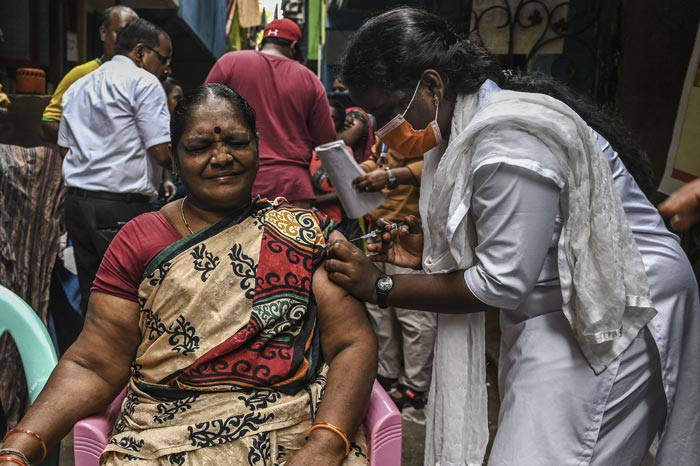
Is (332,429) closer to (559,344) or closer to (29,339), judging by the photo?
(559,344)

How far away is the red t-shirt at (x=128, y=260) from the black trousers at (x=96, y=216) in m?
1.68

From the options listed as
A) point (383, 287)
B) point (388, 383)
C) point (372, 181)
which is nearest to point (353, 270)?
point (383, 287)

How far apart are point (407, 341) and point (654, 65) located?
191 cm

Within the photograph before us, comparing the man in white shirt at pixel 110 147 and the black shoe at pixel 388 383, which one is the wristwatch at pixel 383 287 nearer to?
the man in white shirt at pixel 110 147

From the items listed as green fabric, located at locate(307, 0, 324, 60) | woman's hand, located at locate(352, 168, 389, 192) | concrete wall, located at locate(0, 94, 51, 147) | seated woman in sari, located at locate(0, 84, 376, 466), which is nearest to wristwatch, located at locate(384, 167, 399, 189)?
woman's hand, located at locate(352, 168, 389, 192)

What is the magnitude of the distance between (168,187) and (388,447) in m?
3.17

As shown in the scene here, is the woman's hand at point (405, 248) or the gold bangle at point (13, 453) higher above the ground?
the woman's hand at point (405, 248)

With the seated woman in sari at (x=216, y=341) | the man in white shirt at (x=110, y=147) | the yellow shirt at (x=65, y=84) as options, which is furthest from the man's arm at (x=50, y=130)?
the seated woman in sari at (x=216, y=341)

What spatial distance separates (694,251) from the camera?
9.59 ft

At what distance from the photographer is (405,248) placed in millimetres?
1970

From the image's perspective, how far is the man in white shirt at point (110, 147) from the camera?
3387 mm

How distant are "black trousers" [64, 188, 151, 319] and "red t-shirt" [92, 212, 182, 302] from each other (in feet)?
5.51

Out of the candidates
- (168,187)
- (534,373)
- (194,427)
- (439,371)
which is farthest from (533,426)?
(168,187)

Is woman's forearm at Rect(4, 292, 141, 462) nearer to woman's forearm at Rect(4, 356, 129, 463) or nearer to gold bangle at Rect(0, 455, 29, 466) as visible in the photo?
woman's forearm at Rect(4, 356, 129, 463)
